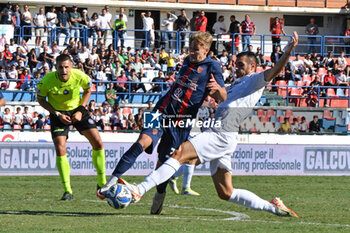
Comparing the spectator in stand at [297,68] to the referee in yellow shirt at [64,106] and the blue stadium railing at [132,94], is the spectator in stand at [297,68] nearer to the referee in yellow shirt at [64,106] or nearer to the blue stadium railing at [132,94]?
the blue stadium railing at [132,94]

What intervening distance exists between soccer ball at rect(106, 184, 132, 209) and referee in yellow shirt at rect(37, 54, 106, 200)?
348 cm

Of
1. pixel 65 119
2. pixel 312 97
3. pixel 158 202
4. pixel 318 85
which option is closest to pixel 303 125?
pixel 312 97

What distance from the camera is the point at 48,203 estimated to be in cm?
1051

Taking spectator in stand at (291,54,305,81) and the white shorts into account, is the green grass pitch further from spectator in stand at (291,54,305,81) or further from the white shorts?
spectator in stand at (291,54,305,81)

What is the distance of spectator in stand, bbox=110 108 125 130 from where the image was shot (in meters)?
22.7

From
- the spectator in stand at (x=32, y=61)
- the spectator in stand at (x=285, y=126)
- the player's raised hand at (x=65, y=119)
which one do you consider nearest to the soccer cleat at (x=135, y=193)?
the player's raised hand at (x=65, y=119)

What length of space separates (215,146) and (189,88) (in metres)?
0.92

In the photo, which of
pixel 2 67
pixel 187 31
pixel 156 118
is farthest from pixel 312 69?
pixel 156 118

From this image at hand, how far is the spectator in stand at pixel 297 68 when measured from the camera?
29.2m

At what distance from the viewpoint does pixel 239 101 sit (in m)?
8.55

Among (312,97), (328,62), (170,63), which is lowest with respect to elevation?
(312,97)

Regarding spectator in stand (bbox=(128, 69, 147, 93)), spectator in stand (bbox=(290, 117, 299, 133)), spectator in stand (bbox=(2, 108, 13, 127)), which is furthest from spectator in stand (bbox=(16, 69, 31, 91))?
spectator in stand (bbox=(290, 117, 299, 133))

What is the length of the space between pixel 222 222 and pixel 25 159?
34.6 feet

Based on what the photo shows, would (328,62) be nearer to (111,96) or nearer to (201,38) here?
(111,96)
